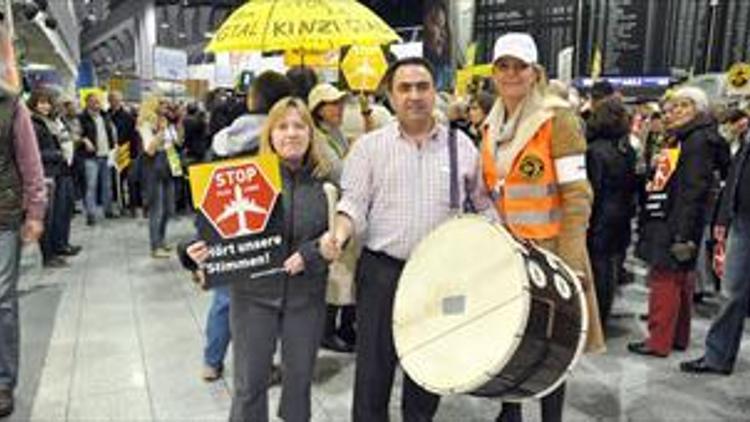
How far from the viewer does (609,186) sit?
4.36 metres

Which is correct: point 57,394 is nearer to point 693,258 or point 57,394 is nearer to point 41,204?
point 41,204

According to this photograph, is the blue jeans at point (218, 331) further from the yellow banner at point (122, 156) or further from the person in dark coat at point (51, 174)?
the yellow banner at point (122, 156)

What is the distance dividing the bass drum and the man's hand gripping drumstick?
24 cm

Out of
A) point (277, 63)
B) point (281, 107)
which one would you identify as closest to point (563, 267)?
point (281, 107)

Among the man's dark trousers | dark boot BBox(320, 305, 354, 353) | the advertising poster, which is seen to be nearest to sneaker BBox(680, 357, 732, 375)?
dark boot BBox(320, 305, 354, 353)

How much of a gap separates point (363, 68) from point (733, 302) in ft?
11.9

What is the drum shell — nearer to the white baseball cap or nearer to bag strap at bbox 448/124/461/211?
bag strap at bbox 448/124/461/211

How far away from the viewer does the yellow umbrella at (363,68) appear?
6371 mm

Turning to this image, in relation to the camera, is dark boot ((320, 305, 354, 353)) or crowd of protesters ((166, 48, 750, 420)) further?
dark boot ((320, 305, 354, 353))

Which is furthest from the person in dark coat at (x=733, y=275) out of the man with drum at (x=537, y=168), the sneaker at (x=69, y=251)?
the sneaker at (x=69, y=251)

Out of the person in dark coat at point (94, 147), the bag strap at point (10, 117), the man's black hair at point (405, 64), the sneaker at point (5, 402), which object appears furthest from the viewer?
the person in dark coat at point (94, 147)

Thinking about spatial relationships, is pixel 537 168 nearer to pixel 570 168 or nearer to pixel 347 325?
pixel 570 168

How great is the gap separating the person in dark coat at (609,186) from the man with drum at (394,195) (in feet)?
6.38

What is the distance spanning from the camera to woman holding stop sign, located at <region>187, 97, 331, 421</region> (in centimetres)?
248
